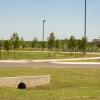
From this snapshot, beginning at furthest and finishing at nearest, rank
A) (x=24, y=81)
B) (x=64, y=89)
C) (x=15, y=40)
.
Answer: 1. (x=15, y=40)
2. (x=24, y=81)
3. (x=64, y=89)

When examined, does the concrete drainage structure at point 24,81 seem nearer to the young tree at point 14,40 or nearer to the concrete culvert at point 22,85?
the concrete culvert at point 22,85

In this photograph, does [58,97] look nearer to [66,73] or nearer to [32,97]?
[32,97]

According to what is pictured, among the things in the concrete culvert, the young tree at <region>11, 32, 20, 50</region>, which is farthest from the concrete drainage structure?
the young tree at <region>11, 32, 20, 50</region>

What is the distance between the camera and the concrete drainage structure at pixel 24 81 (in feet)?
59.0

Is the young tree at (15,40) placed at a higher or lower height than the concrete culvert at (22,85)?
higher

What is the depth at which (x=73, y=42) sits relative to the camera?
221 feet

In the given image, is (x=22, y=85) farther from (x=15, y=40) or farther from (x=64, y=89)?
(x=15, y=40)

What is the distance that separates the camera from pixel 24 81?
19.2m

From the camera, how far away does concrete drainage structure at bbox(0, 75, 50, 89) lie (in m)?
18.0

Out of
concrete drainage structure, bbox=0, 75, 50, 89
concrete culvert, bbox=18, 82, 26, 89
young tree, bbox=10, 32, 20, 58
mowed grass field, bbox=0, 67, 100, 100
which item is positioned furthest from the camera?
young tree, bbox=10, 32, 20, 58

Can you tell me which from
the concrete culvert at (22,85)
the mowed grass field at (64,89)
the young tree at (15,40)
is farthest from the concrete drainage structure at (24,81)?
the young tree at (15,40)

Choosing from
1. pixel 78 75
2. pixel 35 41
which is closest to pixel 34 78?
pixel 78 75

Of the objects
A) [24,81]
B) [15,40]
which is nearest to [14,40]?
[15,40]

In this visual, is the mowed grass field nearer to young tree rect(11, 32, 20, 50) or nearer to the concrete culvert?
the concrete culvert
